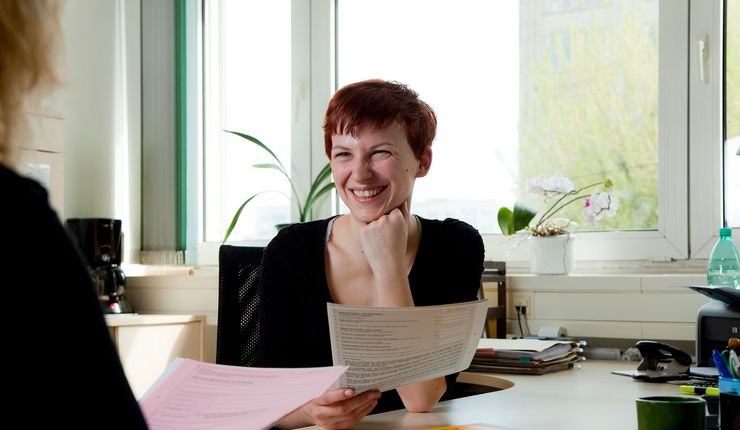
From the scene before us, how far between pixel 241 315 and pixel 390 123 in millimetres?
517

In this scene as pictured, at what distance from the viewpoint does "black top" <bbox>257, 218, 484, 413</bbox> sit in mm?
1648

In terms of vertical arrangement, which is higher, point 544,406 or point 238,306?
point 238,306

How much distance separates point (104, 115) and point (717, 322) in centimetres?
254

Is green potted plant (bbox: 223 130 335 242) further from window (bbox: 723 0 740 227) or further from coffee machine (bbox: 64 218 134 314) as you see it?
window (bbox: 723 0 740 227)

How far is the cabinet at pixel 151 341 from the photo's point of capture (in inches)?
112

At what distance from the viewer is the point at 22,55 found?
1.50ft

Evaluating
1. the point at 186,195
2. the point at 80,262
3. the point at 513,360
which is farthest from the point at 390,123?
the point at 186,195

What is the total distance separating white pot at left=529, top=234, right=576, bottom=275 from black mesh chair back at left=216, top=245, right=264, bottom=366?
3.62ft

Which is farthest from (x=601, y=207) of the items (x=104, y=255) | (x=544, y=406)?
(x=104, y=255)

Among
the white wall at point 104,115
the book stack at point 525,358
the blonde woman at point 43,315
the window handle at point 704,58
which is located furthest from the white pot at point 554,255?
the blonde woman at point 43,315

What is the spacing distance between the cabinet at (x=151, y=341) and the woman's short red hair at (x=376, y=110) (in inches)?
54.8

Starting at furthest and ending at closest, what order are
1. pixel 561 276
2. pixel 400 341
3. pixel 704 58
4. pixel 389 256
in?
pixel 704 58, pixel 561 276, pixel 389 256, pixel 400 341

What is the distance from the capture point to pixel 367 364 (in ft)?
3.97

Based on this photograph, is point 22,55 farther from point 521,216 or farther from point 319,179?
point 319,179
